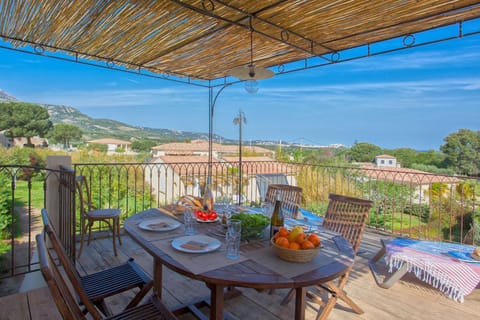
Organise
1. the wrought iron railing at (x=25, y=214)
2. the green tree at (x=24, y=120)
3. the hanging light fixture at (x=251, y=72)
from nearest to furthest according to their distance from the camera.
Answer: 1. the wrought iron railing at (x=25, y=214)
2. the hanging light fixture at (x=251, y=72)
3. the green tree at (x=24, y=120)

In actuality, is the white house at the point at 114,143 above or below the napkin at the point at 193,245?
above

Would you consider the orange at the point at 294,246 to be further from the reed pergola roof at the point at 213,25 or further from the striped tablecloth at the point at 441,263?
the reed pergola roof at the point at 213,25

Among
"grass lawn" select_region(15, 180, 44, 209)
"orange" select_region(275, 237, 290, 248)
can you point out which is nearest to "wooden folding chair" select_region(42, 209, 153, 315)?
"orange" select_region(275, 237, 290, 248)

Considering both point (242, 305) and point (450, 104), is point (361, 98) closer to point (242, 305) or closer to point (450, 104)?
point (450, 104)

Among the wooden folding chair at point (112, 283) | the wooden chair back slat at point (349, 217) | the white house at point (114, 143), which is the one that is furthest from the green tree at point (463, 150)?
the white house at point (114, 143)

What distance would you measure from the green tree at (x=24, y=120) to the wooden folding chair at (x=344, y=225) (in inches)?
904

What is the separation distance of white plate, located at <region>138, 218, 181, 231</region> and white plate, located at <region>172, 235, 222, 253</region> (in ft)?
0.76

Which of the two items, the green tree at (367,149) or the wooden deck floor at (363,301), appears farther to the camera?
the green tree at (367,149)

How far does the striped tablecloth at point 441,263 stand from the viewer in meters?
2.26

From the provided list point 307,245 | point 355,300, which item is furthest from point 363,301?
point 307,245

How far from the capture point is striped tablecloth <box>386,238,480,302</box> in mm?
2264

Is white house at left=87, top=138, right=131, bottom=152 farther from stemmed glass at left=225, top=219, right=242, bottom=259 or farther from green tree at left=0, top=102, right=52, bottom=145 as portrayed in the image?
stemmed glass at left=225, top=219, right=242, bottom=259

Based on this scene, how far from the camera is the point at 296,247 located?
1336 mm

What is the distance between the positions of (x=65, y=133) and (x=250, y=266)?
861 inches
